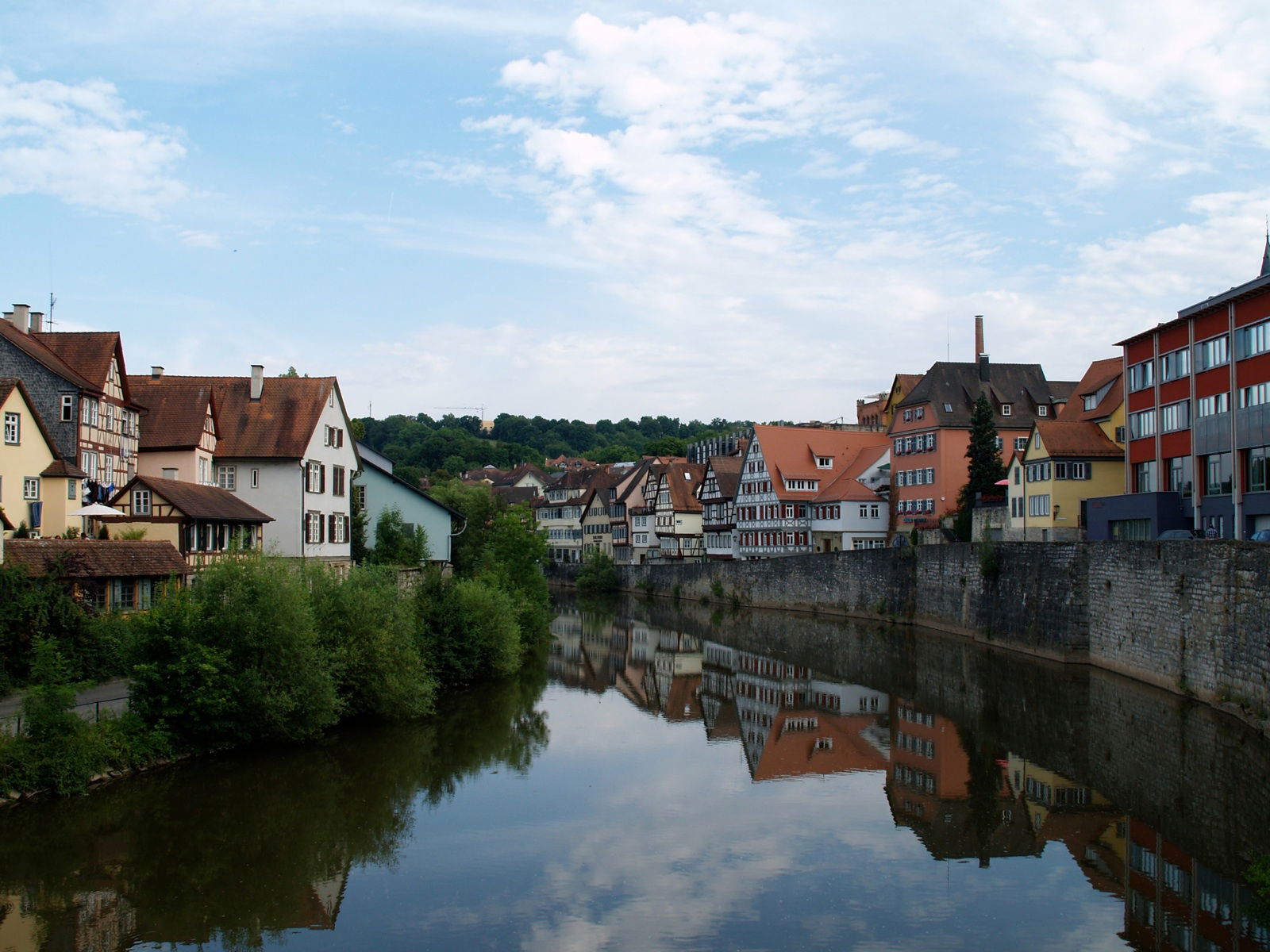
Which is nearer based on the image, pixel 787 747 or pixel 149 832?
pixel 149 832

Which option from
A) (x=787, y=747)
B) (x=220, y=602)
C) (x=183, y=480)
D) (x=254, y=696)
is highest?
(x=183, y=480)

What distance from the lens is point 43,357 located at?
112 feet

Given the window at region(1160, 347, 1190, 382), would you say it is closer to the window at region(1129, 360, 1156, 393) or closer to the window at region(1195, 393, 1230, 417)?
the window at region(1129, 360, 1156, 393)

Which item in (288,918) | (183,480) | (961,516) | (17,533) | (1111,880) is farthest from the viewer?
(961,516)

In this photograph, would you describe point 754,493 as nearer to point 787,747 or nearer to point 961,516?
point 961,516

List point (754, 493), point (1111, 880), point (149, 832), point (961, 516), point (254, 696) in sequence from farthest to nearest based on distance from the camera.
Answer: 1. point (754, 493)
2. point (961, 516)
3. point (254, 696)
4. point (149, 832)
5. point (1111, 880)

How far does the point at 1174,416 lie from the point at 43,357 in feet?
121

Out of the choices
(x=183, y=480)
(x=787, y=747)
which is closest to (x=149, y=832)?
(x=787, y=747)

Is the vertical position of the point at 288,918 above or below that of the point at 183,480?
below

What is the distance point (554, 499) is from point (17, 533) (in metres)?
84.6

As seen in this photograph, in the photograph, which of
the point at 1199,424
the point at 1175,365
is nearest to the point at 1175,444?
the point at 1199,424

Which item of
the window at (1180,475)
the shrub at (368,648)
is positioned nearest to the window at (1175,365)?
the window at (1180,475)

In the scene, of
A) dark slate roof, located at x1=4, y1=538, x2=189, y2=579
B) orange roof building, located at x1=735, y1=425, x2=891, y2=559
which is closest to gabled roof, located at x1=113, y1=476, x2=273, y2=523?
dark slate roof, located at x1=4, y1=538, x2=189, y2=579

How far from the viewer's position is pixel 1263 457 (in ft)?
112
